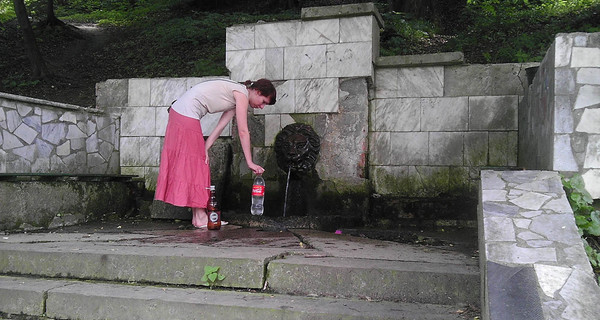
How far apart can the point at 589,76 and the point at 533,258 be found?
1864mm

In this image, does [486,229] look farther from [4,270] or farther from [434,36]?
[434,36]

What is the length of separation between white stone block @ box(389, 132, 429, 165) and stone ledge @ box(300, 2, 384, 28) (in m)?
1.45

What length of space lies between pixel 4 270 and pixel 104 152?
3.33 metres

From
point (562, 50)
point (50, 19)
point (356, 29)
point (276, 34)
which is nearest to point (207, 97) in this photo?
point (276, 34)

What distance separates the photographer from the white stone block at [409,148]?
5.91 metres

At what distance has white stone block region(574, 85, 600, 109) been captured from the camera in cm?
365

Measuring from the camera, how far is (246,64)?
632 cm

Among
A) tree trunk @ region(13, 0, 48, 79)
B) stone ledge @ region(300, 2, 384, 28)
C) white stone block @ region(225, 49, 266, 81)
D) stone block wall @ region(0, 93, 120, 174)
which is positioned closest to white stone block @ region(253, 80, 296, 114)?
white stone block @ region(225, 49, 266, 81)

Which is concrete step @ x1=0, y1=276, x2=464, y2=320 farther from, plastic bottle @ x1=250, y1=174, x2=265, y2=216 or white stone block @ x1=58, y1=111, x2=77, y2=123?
white stone block @ x1=58, y1=111, x2=77, y2=123

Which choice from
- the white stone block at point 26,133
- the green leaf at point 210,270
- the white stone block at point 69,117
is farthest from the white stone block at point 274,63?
the green leaf at point 210,270

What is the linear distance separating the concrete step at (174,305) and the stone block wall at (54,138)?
8.65 ft

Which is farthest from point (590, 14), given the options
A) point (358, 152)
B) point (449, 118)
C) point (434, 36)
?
point (358, 152)

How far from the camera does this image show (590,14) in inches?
382

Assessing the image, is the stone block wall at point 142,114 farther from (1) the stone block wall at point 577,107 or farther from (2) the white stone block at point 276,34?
(1) the stone block wall at point 577,107
